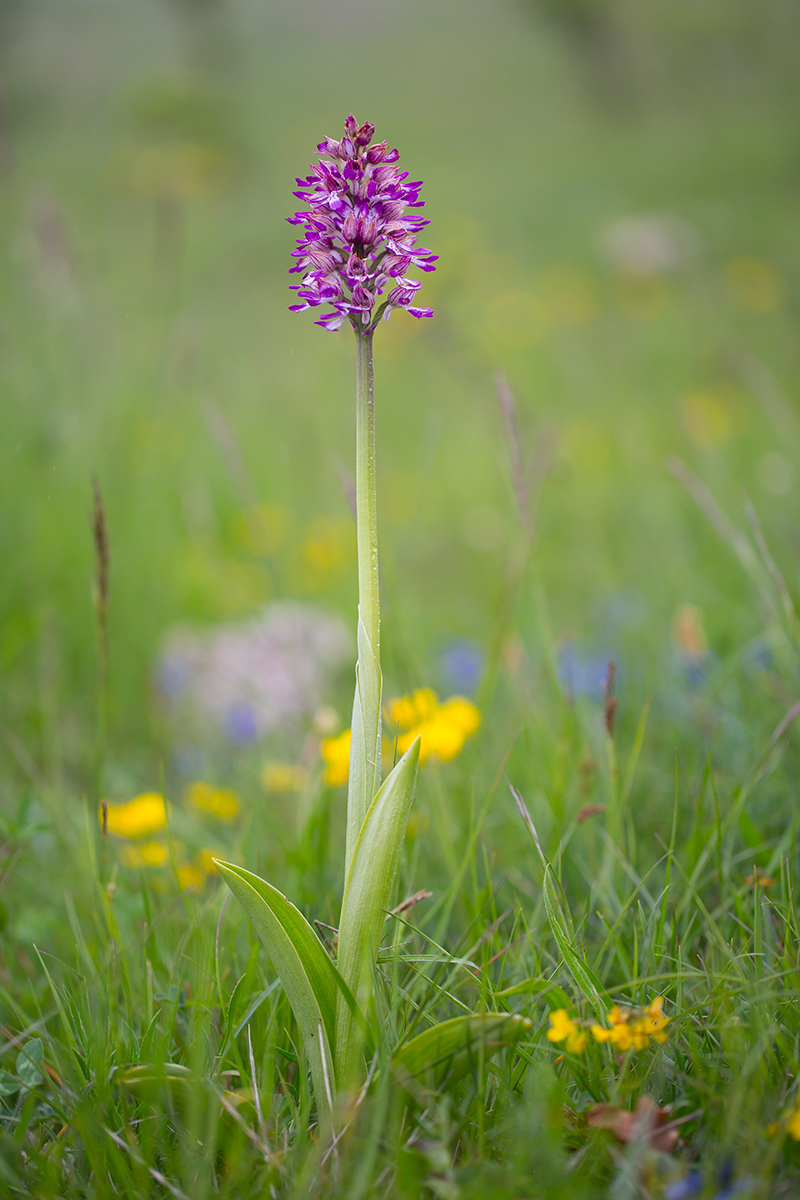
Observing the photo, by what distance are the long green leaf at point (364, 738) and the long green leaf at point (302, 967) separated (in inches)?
3.6

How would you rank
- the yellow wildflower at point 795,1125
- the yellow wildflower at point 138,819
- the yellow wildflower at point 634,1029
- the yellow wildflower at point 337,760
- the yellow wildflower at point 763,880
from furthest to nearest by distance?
the yellow wildflower at point 138,819 < the yellow wildflower at point 337,760 < the yellow wildflower at point 763,880 < the yellow wildflower at point 634,1029 < the yellow wildflower at point 795,1125

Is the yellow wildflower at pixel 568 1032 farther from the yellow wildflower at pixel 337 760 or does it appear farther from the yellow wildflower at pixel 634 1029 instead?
the yellow wildflower at pixel 337 760

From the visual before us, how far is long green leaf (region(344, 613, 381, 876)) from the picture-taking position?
34.9 inches

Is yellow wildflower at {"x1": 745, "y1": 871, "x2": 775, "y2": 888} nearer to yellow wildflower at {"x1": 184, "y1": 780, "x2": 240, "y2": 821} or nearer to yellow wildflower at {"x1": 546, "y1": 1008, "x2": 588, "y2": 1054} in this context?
yellow wildflower at {"x1": 546, "y1": 1008, "x2": 588, "y2": 1054}

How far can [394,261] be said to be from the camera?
34.9 inches

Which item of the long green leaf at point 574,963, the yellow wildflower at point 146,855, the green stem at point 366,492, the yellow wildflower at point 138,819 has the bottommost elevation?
the yellow wildflower at point 146,855

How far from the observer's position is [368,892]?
34.6 inches

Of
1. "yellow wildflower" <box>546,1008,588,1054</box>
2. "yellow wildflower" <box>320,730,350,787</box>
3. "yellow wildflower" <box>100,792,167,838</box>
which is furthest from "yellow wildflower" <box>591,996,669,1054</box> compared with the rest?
"yellow wildflower" <box>100,792,167,838</box>

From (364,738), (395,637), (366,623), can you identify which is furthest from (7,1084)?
(395,637)

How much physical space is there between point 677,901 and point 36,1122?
39.5 inches

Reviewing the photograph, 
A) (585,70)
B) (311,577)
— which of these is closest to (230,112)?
(585,70)

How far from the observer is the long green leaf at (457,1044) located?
0.84 m

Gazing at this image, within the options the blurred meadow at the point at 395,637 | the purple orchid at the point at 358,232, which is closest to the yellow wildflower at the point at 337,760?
the blurred meadow at the point at 395,637

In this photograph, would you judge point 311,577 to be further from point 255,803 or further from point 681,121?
point 681,121
